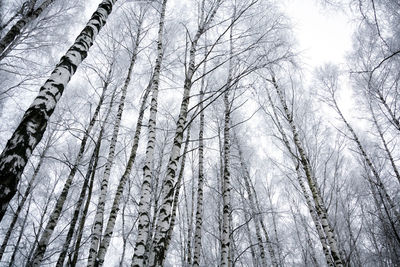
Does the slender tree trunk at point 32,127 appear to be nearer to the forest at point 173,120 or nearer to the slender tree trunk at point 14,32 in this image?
the forest at point 173,120

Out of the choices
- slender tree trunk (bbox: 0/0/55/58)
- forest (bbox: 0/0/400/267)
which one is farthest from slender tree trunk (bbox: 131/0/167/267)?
slender tree trunk (bbox: 0/0/55/58)

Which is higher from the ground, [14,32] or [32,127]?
[14,32]

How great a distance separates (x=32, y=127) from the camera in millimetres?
1794

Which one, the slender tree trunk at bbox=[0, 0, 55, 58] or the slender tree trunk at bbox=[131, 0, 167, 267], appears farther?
the slender tree trunk at bbox=[0, 0, 55, 58]

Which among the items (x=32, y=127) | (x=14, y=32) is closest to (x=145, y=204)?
(x=32, y=127)

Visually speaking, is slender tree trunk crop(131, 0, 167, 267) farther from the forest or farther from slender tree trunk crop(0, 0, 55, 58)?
slender tree trunk crop(0, 0, 55, 58)

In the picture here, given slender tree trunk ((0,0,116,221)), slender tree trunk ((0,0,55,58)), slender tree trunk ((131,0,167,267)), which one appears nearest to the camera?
slender tree trunk ((0,0,116,221))

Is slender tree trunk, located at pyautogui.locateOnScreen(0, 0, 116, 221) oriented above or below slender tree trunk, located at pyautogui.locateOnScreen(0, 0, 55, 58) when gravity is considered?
below

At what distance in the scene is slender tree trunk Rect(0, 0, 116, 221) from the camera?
149 cm

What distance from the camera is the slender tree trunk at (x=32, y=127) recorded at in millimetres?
1494

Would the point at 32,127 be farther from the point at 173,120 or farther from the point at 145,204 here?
the point at 173,120

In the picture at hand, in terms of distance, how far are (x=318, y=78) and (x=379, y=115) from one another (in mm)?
3240

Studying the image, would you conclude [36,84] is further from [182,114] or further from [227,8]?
[227,8]

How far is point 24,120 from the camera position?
1817mm
